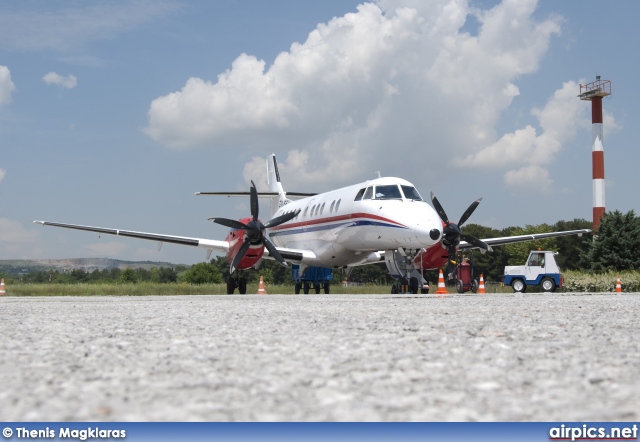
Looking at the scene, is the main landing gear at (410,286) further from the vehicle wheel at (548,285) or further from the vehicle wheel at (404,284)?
the vehicle wheel at (548,285)

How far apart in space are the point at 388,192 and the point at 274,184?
18.0 meters

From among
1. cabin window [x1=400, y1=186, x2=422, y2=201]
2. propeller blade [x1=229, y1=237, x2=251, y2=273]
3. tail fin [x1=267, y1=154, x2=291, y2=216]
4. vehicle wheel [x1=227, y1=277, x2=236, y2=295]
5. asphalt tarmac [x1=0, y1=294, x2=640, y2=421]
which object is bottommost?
asphalt tarmac [x1=0, y1=294, x2=640, y2=421]

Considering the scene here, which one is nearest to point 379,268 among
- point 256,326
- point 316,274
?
point 316,274

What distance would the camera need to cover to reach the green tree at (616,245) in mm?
40344

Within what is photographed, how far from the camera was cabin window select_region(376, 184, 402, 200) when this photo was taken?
2234cm

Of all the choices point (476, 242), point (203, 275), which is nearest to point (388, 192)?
point (476, 242)

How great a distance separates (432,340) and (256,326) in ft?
8.03

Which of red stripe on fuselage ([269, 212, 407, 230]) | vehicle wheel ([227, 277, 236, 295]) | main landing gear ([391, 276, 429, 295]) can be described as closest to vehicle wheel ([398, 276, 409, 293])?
main landing gear ([391, 276, 429, 295])

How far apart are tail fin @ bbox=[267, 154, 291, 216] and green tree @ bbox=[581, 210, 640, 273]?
63.4ft

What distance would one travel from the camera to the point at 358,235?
76.9 ft

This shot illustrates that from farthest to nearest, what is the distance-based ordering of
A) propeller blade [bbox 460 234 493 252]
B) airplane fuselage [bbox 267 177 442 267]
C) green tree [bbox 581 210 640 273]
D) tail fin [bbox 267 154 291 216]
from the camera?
green tree [bbox 581 210 640 273], tail fin [bbox 267 154 291 216], propeller blade [bbox 460 234 493 252], airplane fuselage [bbox 267 177 442 267]

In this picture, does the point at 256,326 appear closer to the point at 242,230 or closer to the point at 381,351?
the point at 381,351

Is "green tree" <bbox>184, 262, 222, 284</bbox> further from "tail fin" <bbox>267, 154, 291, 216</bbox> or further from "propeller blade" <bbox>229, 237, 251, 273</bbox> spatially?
"propeller blade" <bbox>229, 237, 251, 273</bbox>

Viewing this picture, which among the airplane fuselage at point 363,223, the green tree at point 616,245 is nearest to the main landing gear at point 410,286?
the airplane fuselage at point 363,223
